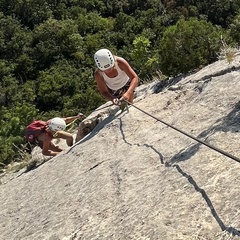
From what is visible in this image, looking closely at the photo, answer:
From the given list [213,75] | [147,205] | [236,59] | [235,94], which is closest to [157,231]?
[147,205]

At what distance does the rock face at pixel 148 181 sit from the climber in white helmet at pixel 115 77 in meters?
0.38

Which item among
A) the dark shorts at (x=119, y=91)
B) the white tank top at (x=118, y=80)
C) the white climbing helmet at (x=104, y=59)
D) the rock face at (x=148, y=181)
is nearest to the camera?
the rock face at (x=148, y=181)

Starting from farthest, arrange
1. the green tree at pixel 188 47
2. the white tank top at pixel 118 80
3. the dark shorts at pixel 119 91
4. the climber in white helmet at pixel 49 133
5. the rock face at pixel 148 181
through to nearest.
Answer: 1. the green tree at pixel 188 47
2. the climber in white helmet at pixel 49 133
3. the dark shorts at pixel 119 91
4. the white tank top at pixel 118 80
5. the rock face at pixel 148 181

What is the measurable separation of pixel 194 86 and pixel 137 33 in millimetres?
53305

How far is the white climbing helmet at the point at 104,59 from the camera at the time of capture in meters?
6.48

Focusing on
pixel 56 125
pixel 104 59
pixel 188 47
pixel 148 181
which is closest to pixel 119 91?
pixel 104 59

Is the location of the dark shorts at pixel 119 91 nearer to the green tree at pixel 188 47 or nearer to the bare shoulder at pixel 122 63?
the bare shoulder at pixel 122 63

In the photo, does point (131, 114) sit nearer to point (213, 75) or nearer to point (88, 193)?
point (213, 75)

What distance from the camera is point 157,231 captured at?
128 inches

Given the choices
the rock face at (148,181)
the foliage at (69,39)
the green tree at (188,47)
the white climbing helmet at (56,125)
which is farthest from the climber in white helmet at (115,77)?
the foliage at (69,39)

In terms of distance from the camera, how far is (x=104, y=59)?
21.4 feet

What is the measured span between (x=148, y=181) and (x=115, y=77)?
3.15 meters

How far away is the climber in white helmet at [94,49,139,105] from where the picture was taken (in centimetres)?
656

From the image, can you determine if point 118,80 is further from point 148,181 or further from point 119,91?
point 148,181
